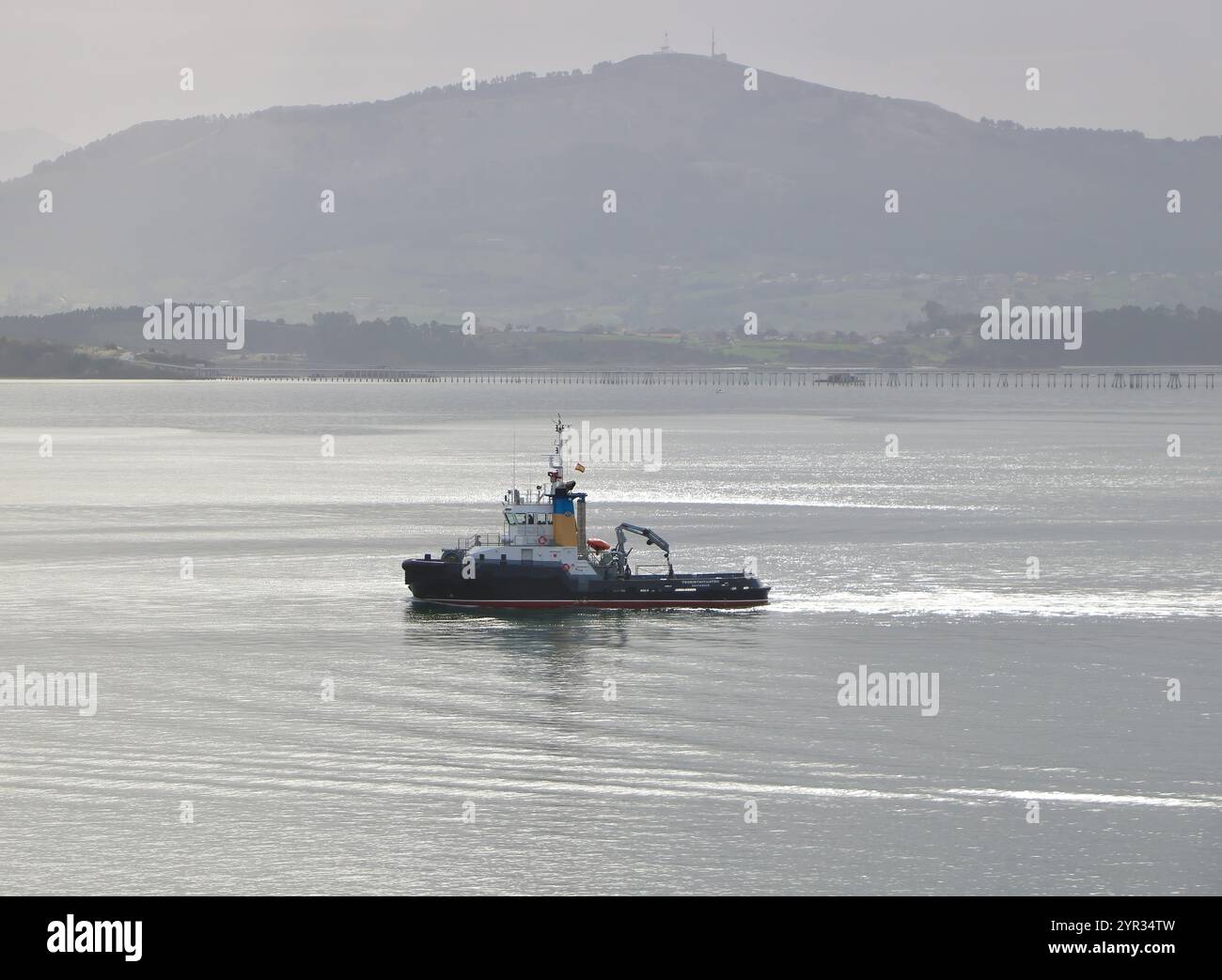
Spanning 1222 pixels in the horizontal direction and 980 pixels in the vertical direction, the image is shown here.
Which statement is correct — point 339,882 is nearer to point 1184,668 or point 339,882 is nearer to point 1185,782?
point 1185,782

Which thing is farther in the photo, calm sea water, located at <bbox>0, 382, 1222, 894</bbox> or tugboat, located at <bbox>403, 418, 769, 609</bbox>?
tugboat, located at <bbox>403, 418, 769, 609</bbox>

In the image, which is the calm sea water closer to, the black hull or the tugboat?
the black hull

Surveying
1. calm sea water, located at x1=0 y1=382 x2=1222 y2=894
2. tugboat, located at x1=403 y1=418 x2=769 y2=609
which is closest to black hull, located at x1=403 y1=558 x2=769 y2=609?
tugboat, located at x1=403 y1=418 x2=769 y2=609

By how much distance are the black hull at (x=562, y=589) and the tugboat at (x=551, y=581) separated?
0.15 feet

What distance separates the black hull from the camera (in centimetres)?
7906

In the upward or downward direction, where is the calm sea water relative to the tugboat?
downward

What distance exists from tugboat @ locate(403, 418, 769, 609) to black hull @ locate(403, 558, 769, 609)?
0.15ft

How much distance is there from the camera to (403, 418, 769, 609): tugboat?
79.1 m

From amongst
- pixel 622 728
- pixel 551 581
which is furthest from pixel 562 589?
pixel 622 728

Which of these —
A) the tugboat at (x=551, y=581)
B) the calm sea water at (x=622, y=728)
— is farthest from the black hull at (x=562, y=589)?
the calm sea water at (x=622, y=728)

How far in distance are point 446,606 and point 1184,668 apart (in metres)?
33.5

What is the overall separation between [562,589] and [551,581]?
67cm

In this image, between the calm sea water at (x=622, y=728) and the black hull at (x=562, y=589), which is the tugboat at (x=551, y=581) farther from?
the calm sea water at (x=622, y=728)
